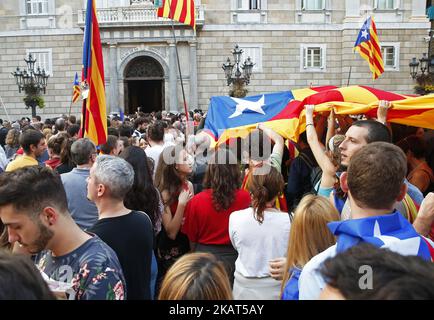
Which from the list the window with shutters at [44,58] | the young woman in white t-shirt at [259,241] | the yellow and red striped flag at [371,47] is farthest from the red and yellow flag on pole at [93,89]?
the window with shutters at [44,58]

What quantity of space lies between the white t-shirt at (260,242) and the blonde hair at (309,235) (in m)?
0.62

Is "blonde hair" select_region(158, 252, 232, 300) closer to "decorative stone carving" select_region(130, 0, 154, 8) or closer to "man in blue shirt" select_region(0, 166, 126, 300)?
"man in blue shirt" select_region(0, 166, 126, 300)

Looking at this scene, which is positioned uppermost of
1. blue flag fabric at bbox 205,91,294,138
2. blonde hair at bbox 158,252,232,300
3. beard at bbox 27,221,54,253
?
blue flag fabric at bbox 205,91,294,138

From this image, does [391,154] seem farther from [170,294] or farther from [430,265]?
[170,294]

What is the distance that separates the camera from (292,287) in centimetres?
Answer: 237

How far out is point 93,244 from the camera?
2.25 m

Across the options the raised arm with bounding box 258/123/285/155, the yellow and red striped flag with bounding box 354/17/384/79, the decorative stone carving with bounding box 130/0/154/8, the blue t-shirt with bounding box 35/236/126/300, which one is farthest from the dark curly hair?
the decorative stone carving with bounding box 130/0/154/8

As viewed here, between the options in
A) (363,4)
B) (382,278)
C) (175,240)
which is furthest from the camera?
(363,4)

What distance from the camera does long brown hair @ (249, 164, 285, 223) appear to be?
324 centimetres

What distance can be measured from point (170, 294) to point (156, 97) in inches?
960

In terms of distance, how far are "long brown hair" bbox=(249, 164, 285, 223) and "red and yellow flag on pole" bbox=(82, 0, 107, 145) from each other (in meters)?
2.22

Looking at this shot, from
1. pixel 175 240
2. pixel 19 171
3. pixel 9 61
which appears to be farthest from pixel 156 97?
pixel 19 171

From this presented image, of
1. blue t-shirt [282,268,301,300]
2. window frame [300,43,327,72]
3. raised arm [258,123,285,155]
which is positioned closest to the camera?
blue t-shirt [282,268,301,300]

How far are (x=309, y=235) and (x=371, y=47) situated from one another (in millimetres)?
10900
